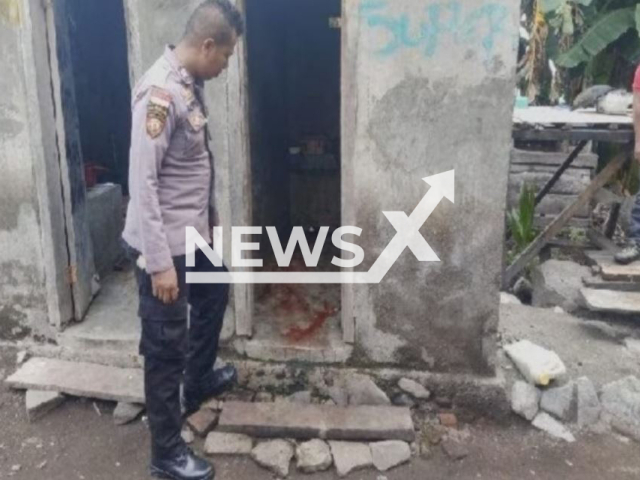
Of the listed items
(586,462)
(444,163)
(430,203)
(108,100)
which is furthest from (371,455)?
(108,100)

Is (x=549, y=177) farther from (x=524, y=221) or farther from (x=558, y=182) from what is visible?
(x=524, y=221)

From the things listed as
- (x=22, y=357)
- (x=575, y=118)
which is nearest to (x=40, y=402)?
(x=22, y=357)

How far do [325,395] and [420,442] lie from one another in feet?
2.12

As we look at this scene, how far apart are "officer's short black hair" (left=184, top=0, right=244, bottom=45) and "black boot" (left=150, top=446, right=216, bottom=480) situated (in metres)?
2.03

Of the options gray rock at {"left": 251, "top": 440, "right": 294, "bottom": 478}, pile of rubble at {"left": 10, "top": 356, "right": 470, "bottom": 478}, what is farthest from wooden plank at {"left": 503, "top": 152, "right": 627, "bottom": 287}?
gray rock at {"left": 251, "top": 440, "right": 294, "bottom": 478}

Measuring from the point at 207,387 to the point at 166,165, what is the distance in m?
1.46

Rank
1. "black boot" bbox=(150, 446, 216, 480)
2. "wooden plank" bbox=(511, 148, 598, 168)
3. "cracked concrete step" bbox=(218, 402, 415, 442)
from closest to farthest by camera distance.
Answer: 1. "black boot" bbox=(150, 446, 216, 480)
2. "cracked concrete step" bbox=(218, 402, 415, 442)
3. "wooden plank" bbox=(511, 148, 598, 168)

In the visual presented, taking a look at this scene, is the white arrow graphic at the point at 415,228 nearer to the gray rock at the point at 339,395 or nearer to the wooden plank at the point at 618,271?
the gray rock at the point at 339,395

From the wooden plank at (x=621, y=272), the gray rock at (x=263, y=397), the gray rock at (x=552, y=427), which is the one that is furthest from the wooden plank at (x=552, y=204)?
the gray rock at (x=263, y=397)

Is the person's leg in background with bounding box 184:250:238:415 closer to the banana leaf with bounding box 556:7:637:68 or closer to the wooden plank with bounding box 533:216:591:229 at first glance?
the wooden plank with bounding box 533:216:591:229

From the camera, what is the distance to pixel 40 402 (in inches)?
143

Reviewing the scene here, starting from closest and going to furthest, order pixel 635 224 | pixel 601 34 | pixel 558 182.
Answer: pixel 635 224 < pixel 601 34 < pixel 558 182

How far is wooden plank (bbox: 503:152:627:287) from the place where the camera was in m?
5.20

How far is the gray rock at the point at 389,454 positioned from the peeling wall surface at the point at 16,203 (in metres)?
2.30
